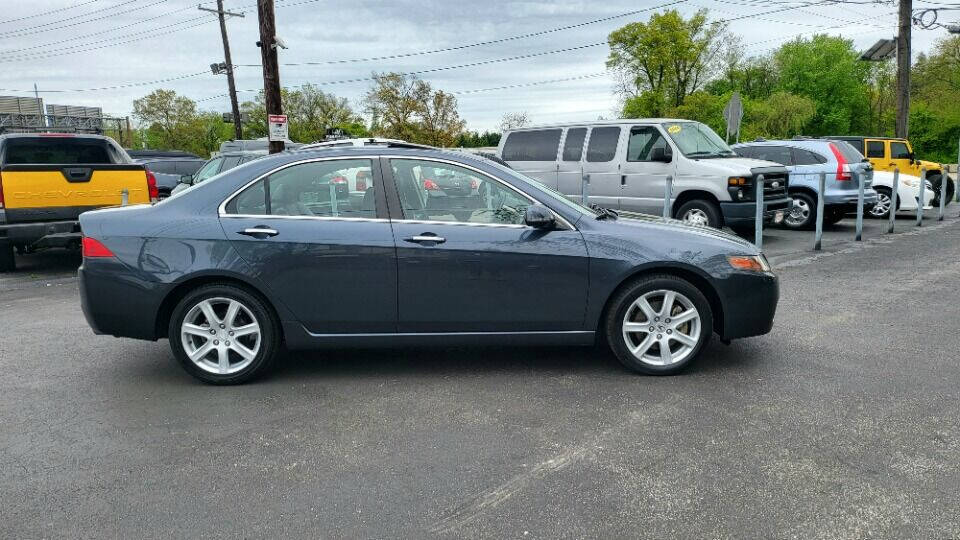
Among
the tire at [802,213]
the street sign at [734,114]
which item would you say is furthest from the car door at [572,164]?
the street sign at [734,114]

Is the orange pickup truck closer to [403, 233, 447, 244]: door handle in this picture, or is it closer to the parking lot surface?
the parking lot surface

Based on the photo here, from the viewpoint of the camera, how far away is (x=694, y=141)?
38.2 ft

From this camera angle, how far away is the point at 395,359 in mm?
5238

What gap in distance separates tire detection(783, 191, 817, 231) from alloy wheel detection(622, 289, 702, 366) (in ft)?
33.1

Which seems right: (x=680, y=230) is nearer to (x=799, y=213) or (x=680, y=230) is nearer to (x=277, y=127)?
(x=799, y=213)

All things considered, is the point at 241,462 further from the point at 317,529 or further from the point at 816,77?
the point at 816,77

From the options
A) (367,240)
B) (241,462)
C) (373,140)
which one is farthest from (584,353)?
(241,462)

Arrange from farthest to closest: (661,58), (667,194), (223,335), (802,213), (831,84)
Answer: (831,84) < (661,58) < (802,213) < (667,194) < (223,335)

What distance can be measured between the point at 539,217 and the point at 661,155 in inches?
295

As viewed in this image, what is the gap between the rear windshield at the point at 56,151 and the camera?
920 cm

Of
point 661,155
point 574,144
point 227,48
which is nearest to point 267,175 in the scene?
point 661,155

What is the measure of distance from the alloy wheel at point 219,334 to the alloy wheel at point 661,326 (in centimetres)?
243

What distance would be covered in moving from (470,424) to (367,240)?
1354 mm

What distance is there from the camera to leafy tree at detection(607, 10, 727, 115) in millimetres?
55781
